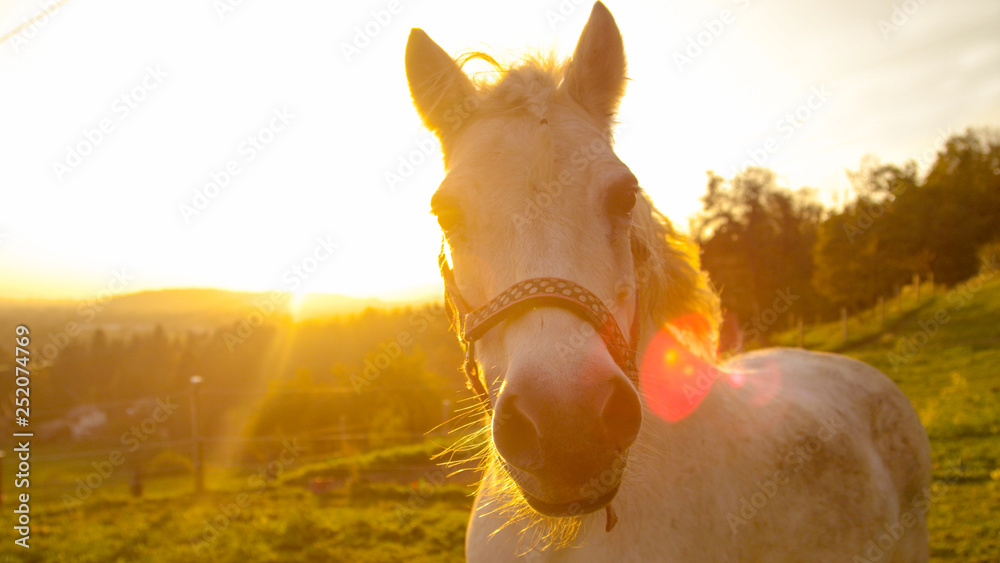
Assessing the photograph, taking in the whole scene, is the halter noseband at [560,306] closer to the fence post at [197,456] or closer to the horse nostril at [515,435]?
the horse nostril at [515,435]

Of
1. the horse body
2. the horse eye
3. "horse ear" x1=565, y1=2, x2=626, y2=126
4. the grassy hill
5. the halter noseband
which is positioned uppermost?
"horse ear" x1=565, y1=2, x2=626, y2=126

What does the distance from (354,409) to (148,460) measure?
5.19 metres

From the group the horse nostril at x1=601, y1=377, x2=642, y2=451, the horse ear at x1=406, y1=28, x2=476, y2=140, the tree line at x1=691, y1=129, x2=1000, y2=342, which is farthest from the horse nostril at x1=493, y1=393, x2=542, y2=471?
the tree line at x1=691, y1=129, x2=1000, y2=342

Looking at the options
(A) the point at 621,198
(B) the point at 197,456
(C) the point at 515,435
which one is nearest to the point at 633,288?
(A) the point at 621,198

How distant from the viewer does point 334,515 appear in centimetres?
743

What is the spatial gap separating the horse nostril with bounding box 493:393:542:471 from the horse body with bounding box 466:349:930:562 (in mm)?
588

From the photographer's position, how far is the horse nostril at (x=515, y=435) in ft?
4.42

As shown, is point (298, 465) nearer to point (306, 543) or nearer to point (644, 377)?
point (306, 543)

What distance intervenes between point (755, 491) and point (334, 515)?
697 cm

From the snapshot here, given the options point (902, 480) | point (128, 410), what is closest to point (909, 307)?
point (902, 480)

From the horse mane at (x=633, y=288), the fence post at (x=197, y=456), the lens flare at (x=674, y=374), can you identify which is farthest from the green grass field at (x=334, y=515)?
the lens flare at (x=674, y=374)

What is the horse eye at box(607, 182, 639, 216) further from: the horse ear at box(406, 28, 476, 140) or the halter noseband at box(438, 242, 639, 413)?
the horse ear at box(406, 28, 476, 140)

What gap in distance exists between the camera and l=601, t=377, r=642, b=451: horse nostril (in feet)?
4.43

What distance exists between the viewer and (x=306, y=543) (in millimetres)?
6293
